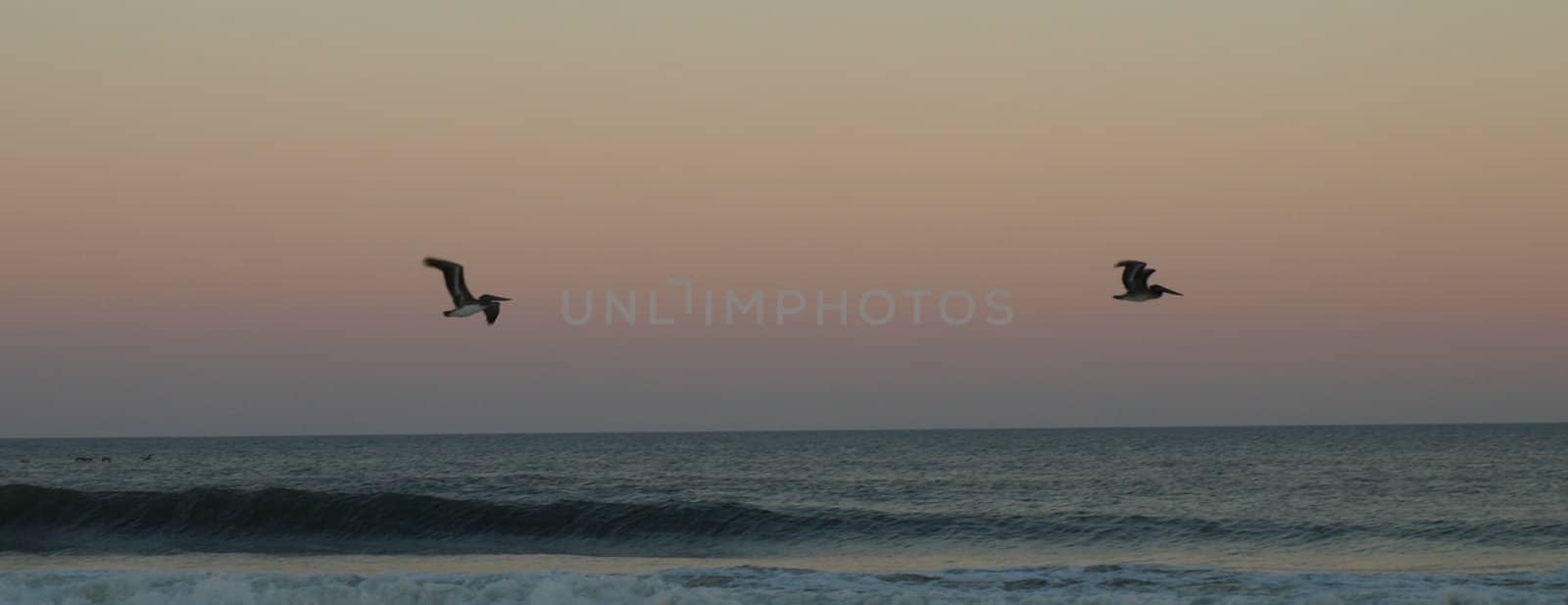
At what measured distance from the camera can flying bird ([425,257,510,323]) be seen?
59.2ft

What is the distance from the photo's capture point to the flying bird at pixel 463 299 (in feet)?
59.2

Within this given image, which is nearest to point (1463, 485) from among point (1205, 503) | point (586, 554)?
point (1205, 503)

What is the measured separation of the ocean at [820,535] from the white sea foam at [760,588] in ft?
0.15

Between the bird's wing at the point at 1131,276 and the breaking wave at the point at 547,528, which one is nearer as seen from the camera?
the bird's wing at the point at 1131,276

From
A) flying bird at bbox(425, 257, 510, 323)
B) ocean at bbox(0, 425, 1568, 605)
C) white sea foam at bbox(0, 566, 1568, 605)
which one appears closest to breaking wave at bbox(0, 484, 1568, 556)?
ocean at bbox(0, 425, 1568, 605)

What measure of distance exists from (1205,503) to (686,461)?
34.7 meters

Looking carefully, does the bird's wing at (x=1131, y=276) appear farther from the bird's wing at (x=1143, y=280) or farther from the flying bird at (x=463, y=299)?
the flying bird at (x=463, y=299)

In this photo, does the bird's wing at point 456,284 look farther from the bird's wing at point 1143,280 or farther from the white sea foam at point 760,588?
the bird's wing at point 1143,280

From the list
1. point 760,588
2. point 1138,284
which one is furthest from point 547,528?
point 1138,284

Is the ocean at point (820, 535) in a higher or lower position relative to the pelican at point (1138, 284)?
lower

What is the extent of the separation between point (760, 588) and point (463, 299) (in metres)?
5.15

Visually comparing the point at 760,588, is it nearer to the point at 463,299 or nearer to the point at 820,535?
the point at 463,299

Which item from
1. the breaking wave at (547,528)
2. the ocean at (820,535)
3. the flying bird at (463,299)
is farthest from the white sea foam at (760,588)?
the breaking wave at (547,528)

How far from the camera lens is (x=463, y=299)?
1842 centimetres
